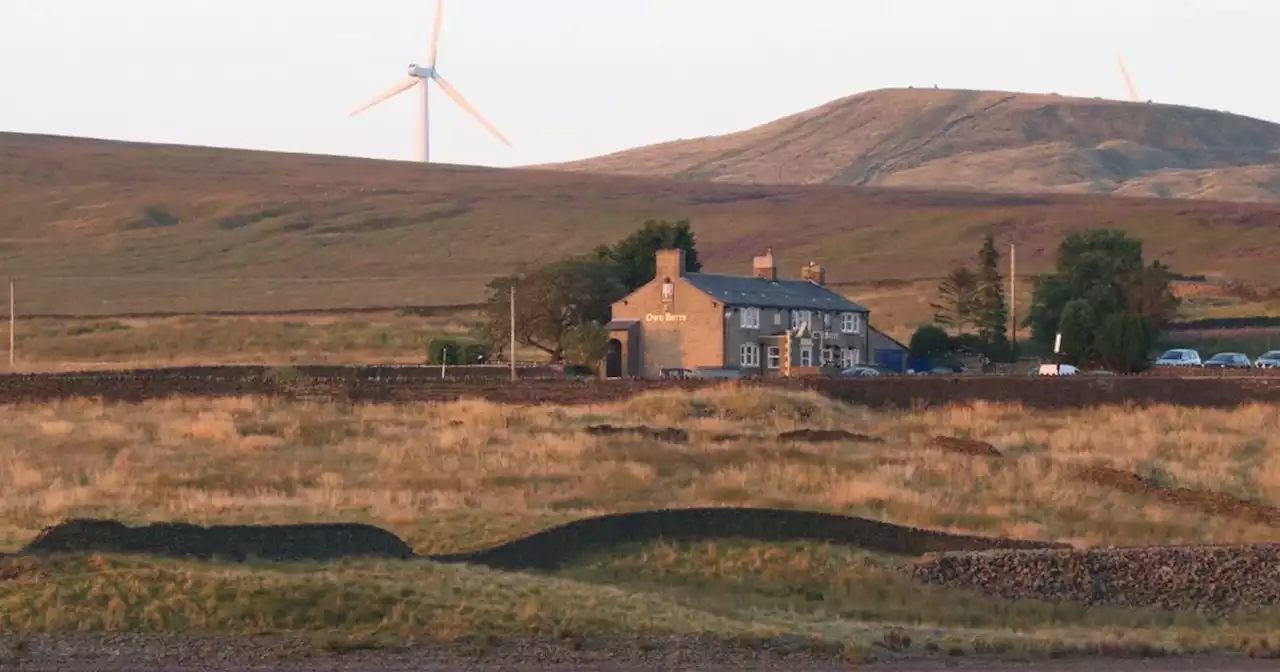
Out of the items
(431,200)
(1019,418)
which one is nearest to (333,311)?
(1019,418)

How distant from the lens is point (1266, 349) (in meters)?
85.9

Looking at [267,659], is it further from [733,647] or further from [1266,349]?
[1266,349]

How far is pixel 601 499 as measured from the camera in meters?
33.0

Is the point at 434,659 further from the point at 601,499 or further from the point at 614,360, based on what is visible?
the point at 614,360

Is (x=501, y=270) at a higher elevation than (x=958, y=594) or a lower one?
higher

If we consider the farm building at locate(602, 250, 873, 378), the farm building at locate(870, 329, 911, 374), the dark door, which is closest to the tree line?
the farm building at locate(870, 329, 911, 374)

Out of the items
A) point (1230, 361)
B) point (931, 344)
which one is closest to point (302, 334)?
point (931, 344)

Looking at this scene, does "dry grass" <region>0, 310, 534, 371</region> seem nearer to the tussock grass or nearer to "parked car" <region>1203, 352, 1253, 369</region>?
"parked car" <region>1203, 352, 1253, 369</region>

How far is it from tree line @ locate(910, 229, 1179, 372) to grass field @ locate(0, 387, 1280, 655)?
2445cm

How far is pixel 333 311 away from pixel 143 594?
89.1m

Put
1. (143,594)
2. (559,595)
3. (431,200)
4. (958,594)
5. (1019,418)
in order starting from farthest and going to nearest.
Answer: (431,200) < (1019,418) < (958,594) < (559,595) < (143,594)

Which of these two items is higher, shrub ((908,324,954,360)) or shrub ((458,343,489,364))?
shrub ((908,324,954,360))

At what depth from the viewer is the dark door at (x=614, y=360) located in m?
75.1

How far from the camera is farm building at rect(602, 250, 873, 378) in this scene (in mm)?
73688
